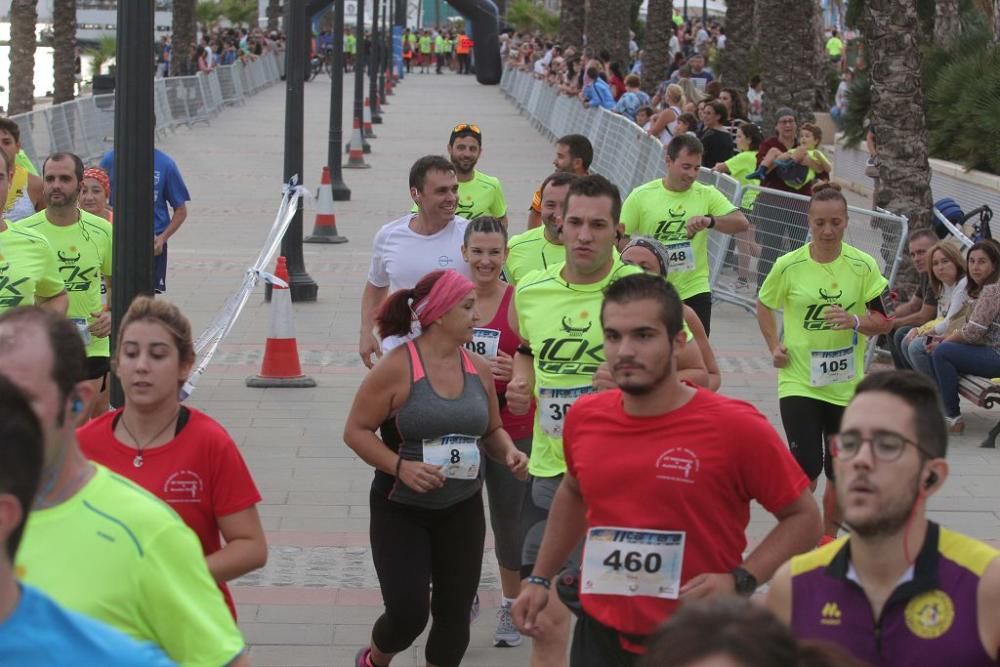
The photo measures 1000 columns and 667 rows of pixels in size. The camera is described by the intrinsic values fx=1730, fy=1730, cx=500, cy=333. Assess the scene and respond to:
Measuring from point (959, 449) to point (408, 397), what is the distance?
18.4 feet

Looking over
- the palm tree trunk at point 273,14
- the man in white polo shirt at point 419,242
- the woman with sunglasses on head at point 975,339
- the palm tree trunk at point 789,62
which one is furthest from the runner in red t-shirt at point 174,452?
the palm tree trunk at point 273,14

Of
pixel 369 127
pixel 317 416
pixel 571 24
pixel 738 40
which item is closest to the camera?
pixel 317 416

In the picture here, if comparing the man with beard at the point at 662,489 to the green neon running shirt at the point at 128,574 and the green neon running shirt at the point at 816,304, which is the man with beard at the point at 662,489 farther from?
the green neon running shirt at the point at 816,304

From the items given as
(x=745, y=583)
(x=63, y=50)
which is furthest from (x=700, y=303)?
(x=63, y=50)

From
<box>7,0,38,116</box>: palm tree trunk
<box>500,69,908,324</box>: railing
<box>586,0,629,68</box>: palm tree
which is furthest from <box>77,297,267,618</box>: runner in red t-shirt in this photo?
<box>586,0,629,68</box>: palm tree

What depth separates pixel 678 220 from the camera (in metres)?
10.3

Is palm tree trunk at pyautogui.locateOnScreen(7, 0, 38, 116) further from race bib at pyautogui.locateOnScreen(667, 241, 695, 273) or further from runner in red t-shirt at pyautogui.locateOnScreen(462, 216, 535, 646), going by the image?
runner in red t-shirt at pyautogui.locateOnScreen(462, 216, 535, 646)

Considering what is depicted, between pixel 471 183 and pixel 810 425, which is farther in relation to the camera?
pixel 471 183

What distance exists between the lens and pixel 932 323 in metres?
11.2

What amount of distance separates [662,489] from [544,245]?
358 centimetres

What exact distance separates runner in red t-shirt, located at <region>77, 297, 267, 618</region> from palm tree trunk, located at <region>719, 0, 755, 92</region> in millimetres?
28580

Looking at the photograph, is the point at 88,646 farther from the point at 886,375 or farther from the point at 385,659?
the point at 385,659

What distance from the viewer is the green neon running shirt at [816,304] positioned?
26.5 ft

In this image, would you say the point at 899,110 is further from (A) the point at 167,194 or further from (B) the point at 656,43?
(B) the point at 656,43
